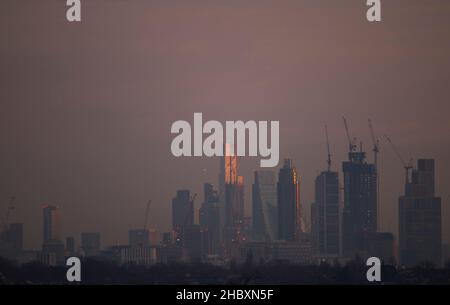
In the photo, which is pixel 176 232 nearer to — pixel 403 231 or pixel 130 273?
pixel 403 231

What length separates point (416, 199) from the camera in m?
117

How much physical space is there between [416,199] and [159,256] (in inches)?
1131

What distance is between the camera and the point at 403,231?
119m

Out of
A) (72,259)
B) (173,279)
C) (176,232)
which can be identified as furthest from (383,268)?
(176,232)

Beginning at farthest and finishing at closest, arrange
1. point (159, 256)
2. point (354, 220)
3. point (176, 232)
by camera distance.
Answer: point (354, 220)
point (176, 232)
point (159, 256)
